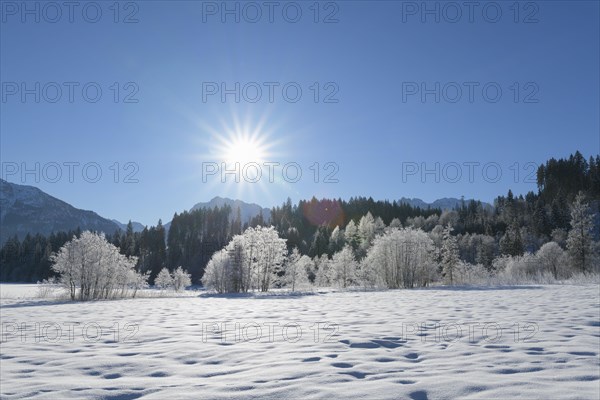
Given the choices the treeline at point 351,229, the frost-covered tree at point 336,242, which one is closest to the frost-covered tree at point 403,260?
the treeline at point 351,229

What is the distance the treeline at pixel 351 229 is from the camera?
99.2 meters

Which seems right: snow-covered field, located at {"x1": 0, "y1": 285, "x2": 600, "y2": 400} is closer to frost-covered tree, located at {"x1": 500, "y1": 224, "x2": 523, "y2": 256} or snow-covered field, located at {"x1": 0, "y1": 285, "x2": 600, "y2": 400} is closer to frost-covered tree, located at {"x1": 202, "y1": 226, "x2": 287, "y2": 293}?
frost-covered tree, located at {"x1": 202, "y1": 226, "x2": 287, "y2": 293}

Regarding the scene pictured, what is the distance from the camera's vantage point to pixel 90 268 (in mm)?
31344

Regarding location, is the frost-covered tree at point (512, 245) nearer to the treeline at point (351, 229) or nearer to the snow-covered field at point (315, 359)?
the treeline at point (351, 229)

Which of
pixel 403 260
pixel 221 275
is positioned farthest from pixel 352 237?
pixel 221 275

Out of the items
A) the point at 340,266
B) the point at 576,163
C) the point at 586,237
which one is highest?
the point at 576,163

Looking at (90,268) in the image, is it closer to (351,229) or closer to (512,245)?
(512,245)

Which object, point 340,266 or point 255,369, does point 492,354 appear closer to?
point 255,369

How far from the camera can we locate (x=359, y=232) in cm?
11612

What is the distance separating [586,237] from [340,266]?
3975 centimetres

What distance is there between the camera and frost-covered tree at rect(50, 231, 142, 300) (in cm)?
3064

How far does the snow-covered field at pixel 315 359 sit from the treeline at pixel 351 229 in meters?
79.9

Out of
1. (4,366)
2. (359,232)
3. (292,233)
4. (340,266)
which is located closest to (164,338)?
(4,366)

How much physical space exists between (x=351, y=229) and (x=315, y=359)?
382 feet
